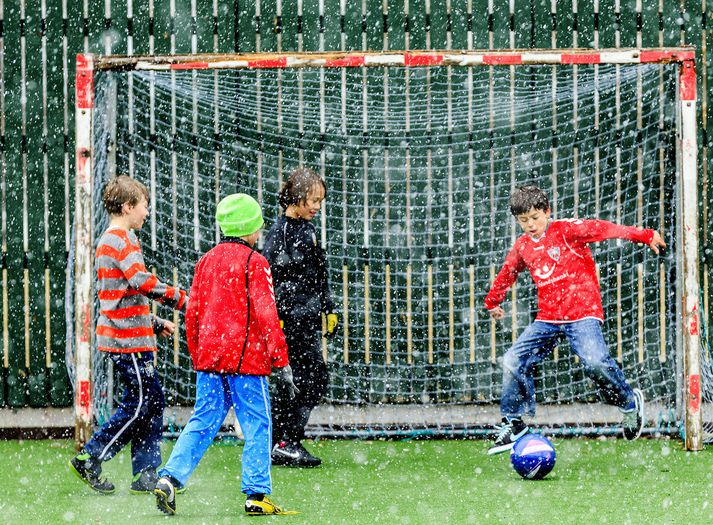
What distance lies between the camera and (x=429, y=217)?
7680 mm

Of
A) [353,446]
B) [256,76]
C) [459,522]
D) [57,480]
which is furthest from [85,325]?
[459,522]

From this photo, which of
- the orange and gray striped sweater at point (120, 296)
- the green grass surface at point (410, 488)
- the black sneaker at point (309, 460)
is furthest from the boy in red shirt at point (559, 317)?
the orange and gray striped sweater at point (120, 296)

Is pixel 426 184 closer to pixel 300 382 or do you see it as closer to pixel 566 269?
pixel 566 269

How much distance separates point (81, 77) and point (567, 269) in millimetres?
2869

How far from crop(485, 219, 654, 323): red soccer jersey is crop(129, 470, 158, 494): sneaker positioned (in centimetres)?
226

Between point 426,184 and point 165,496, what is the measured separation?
364 cm

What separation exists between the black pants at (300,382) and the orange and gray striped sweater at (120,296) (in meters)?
0.96

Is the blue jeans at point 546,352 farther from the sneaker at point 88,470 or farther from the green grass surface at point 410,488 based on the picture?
the sneaker at point 88,470

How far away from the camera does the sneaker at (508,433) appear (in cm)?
595

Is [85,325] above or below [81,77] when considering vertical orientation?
below

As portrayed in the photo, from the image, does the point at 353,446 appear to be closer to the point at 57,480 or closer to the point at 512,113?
the point at 57,480

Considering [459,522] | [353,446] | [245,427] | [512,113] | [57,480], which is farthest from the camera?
[512,113]

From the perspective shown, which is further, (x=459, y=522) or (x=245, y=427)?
(x=245, y=427)

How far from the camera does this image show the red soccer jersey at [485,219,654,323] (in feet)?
19.9
